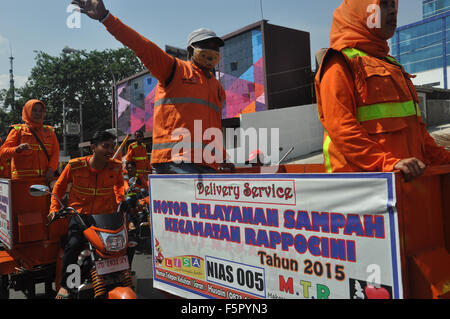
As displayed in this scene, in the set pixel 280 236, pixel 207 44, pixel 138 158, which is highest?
pixel 207 44

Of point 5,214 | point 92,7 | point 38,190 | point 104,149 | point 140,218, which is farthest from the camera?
point 140,218

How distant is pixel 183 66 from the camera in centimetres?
325

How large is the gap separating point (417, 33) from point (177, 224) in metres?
32.9

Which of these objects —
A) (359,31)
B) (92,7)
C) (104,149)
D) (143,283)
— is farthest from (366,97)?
(143,283)

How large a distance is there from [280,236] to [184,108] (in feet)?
5.12

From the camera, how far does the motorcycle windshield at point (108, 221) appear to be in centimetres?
339

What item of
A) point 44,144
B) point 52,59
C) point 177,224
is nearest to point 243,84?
point 44,144

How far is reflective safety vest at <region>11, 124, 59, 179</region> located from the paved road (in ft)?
5.36

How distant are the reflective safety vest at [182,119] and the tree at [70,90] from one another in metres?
40.0

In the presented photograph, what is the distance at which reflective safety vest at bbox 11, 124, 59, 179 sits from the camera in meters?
5.40

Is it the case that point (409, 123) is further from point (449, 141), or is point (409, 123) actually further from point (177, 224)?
point (449, 141)

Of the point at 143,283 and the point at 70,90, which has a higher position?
the point at 70,90

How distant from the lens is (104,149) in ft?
13.1

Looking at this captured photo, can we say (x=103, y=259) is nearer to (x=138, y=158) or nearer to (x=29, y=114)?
(x=29, y=114)
